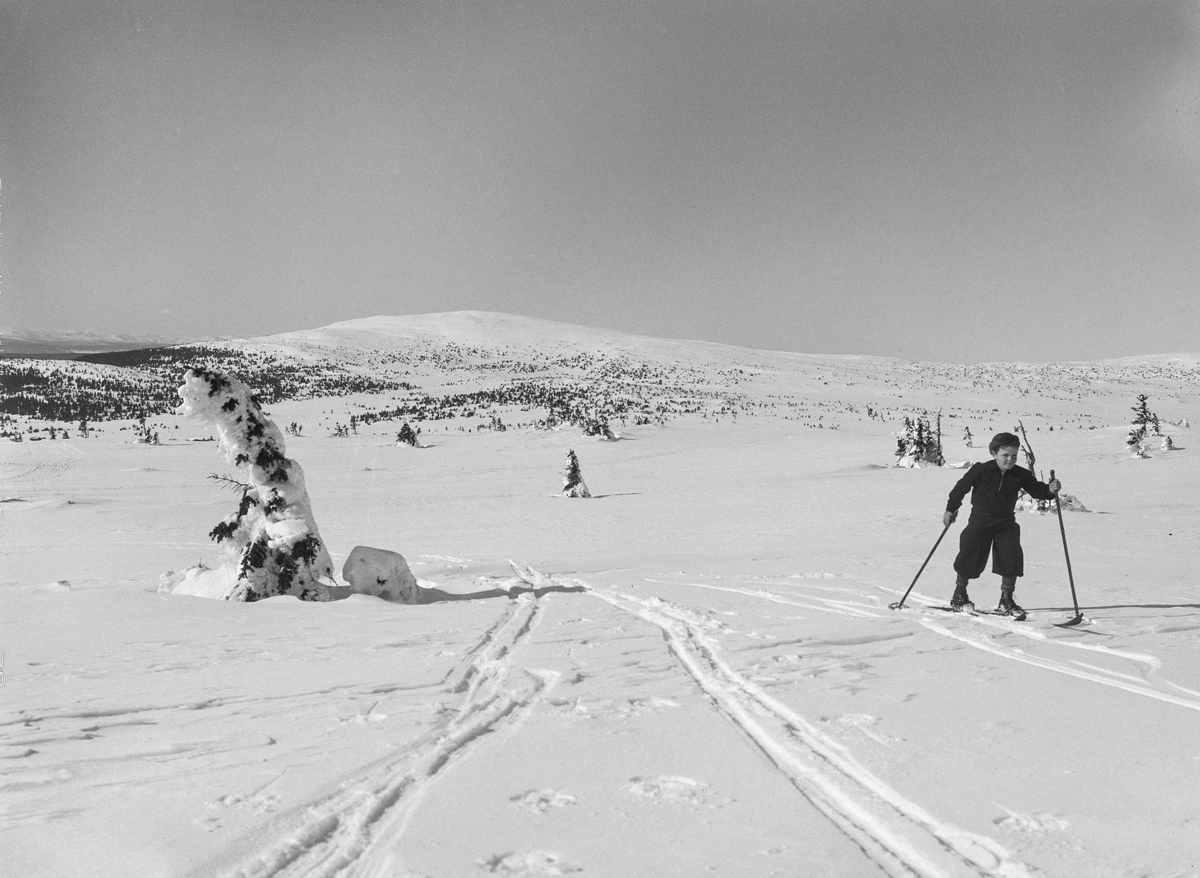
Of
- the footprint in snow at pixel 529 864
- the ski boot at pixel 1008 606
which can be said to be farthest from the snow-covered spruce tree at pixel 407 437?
the footprint in snow at pixel 529 864

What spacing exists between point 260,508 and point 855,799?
32.1 feet

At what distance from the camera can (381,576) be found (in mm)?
10039

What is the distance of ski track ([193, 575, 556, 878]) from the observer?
231 centimetres

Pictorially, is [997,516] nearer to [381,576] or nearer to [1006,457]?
[1006,457]

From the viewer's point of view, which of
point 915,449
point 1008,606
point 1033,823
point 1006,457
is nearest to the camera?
point 1033,823

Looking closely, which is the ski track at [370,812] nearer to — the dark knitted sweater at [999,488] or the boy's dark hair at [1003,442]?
the dark knitted sweater at [999,488]

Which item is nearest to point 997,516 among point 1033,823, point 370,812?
point 1033,823

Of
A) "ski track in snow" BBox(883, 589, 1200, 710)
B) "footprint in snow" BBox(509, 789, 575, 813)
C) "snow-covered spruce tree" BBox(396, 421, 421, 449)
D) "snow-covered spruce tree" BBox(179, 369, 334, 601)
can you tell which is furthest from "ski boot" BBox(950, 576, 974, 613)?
"snow-covered spruce tree" BBox(396, 421, 421, 449)

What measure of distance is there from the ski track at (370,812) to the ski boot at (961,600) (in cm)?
517

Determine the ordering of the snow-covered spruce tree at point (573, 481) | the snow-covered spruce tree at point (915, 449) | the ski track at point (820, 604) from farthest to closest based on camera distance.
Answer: the snow-covered spruce tree at point (915, 449) → the snow-covered spruce tree at point (573, 481) → the ski track at point (820, 604)

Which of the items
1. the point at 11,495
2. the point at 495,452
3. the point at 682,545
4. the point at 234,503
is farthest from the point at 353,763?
the point at 495,452

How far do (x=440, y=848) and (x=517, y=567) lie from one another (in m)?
12.0

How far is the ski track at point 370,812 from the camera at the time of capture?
231 cm

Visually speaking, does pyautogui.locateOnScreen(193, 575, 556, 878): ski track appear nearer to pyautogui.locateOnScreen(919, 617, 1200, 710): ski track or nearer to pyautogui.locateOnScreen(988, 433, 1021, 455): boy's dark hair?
pyautogui.locateOnScreen(919, 617, 1200, 710): ski track
